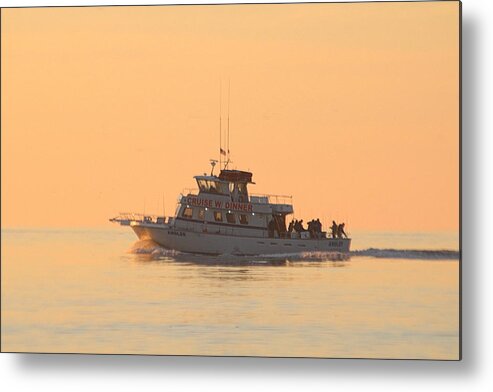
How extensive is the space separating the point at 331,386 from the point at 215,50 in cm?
172

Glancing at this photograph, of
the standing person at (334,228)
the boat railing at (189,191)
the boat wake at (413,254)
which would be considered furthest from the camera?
the boat railing at (189,191)

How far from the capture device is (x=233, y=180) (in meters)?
5.36

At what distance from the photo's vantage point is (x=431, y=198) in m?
5.23

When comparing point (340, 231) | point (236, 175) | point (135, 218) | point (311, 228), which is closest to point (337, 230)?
point (340, 231)

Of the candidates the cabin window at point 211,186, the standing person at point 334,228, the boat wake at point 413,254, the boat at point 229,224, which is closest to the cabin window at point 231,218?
the boat at point 229,224

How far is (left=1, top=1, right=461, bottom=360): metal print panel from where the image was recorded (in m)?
5.22

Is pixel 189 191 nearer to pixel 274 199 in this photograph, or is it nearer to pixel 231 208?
pixel 231 208

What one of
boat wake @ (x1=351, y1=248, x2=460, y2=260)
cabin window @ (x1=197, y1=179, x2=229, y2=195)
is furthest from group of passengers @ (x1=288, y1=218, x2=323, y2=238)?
cabin window @ (x1=197, y1=179, x2=229, y2=195)

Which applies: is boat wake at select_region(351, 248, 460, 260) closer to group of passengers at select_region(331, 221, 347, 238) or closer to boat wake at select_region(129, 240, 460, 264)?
boat wake at select_region(129, 240, 460, 264)

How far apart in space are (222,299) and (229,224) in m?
0.42

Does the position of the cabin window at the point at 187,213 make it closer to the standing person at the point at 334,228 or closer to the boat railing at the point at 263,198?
the boat railing at the point at 263,198

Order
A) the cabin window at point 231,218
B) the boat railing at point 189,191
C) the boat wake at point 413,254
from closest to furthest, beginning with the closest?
the boat wake at point 413,254 < the boat railing at point 189,191 < the cabin window at point 231,218

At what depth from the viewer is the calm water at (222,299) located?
17.0 feet

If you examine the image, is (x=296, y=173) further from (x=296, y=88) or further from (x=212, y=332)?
(x=212, y=332)
